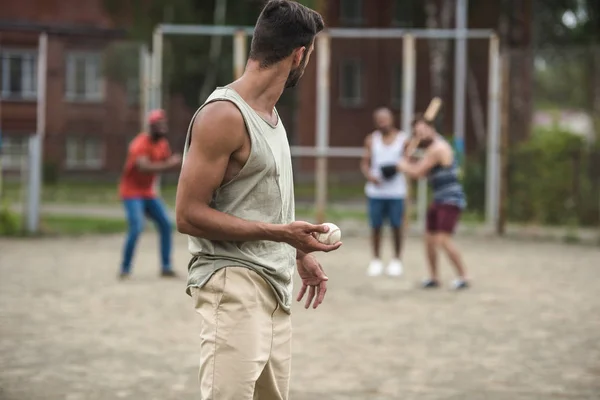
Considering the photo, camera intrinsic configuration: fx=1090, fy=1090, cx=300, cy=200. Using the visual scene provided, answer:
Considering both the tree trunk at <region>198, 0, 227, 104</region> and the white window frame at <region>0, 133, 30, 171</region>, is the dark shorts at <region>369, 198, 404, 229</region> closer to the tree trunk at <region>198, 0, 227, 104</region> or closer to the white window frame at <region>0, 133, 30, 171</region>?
the white window frame at <region>0, 133, 30, 171</region>

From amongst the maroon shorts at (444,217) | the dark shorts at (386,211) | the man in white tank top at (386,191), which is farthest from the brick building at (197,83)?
the maroon shorts at (444,217)

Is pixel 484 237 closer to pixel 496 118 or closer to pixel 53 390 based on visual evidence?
pixel 496 118

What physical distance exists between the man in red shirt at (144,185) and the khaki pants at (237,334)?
26.4ft

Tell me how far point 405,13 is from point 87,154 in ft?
39.8

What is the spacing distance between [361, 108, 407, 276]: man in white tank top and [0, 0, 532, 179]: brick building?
17592mm

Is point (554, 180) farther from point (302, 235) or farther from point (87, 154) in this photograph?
point (87, 154)

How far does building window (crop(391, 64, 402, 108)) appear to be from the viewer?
3869 cm

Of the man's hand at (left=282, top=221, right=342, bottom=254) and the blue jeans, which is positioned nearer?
the man's hand at (left=282, top=221, right=342, bottom=254)

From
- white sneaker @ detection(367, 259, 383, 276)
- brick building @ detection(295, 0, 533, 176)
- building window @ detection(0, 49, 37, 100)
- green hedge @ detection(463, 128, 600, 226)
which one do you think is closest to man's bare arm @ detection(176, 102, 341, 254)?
white sneaker @ detection(367, 259, 383, 276)

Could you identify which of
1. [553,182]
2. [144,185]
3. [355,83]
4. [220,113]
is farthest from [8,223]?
[355,83]

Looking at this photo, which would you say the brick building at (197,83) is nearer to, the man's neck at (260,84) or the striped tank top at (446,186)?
the striped tank top at (446,186)

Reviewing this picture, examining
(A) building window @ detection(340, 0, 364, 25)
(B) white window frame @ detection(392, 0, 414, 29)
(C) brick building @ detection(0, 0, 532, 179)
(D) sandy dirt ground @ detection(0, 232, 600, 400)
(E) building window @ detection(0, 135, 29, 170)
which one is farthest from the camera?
(A) building window @ detection(340, 0, 364, 25)

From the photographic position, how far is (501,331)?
9102mm

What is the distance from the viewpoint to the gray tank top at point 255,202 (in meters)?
3.65
